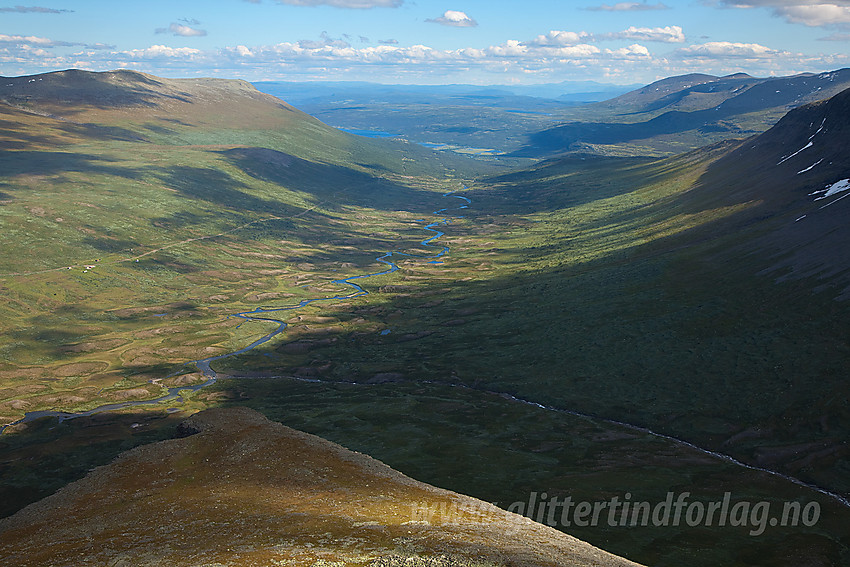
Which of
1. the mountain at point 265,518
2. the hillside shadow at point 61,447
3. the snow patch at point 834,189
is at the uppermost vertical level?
the snow patch at point 834,189

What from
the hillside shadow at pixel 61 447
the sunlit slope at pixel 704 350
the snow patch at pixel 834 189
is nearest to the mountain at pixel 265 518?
the hillside shadow at pixel 61 447

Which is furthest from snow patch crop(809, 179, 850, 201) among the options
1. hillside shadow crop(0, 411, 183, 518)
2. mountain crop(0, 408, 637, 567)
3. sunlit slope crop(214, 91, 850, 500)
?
hillside shadow crop(0, 411, 183, 518)

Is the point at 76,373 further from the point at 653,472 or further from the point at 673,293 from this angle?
the point at 673,293

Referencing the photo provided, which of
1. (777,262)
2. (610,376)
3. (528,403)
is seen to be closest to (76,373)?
(528,403)

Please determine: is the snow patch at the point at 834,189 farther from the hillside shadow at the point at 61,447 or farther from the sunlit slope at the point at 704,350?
the hillside shadow at the point at 61,447

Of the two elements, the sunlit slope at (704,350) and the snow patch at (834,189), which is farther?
the snow patch at (834,189)

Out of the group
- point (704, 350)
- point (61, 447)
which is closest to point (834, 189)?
point (704, 350)

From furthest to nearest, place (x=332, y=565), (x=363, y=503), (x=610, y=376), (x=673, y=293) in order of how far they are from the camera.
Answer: (x=673, y=293)
(x=610, y=376)
(x=363, y=503)
(x=332, y=565)

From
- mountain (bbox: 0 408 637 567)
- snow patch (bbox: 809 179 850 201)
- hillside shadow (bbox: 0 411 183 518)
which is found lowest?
hillside shadow (bbox: 0 411 183 518)

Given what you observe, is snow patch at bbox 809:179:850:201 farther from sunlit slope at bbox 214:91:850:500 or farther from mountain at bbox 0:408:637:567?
mountain at bbox 0:408:637:567
